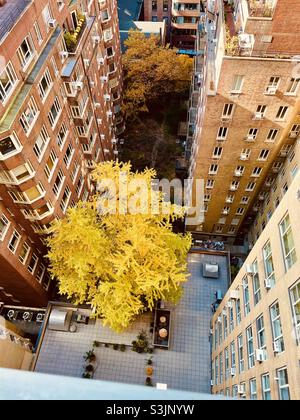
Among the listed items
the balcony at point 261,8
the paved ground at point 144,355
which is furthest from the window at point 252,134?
the paved ground at point 144,355

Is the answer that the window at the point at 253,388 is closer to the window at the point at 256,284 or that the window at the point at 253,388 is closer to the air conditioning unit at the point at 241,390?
the air conditioning unit at the point at 241,390

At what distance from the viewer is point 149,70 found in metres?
61.2

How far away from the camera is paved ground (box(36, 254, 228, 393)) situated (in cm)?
3122

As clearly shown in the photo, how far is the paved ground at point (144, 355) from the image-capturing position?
31.2m

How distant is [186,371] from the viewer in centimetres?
3152

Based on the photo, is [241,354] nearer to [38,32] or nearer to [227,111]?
[227,111]

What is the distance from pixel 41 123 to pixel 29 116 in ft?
6.52

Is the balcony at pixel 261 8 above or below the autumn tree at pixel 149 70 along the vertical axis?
below

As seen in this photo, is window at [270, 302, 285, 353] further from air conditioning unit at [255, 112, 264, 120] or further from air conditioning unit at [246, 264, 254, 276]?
air conditioning unit at [255, 112, 264, 120]

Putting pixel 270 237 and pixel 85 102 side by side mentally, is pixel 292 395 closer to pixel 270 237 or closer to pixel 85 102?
pixel 270 237

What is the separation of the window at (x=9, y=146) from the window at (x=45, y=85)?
18.8 feet

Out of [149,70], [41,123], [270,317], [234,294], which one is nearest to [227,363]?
[234,294]

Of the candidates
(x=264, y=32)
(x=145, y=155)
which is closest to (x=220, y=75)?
(x=264, y=32)

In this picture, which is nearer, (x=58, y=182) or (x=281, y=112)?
(x=58, y=182)
